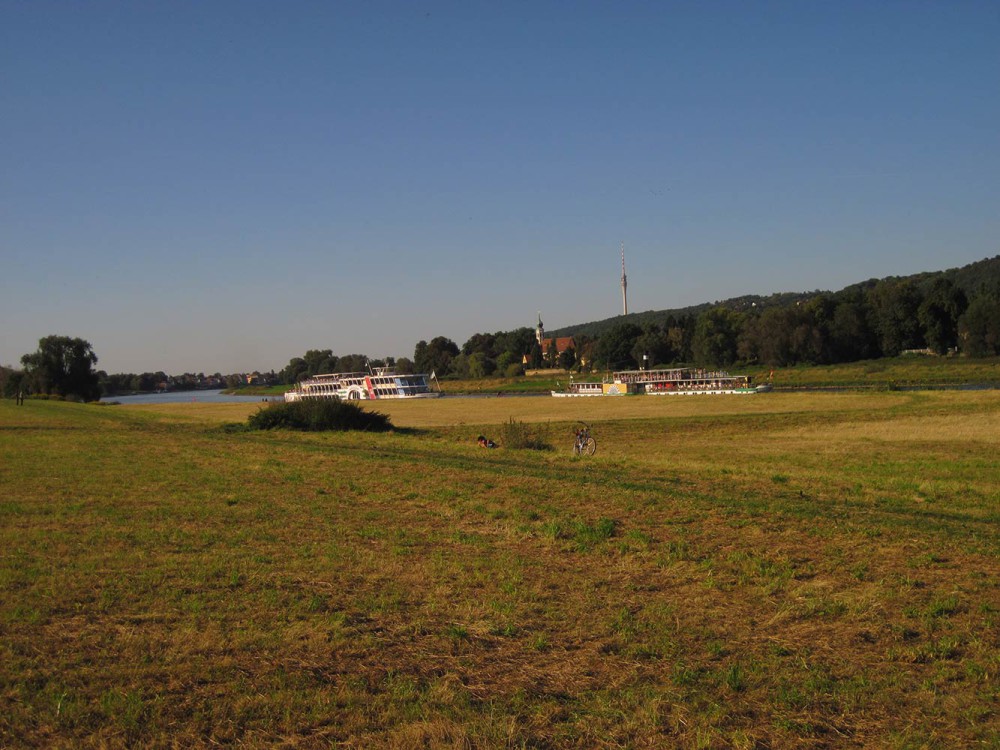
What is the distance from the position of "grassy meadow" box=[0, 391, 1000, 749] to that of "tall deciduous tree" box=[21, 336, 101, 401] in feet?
318

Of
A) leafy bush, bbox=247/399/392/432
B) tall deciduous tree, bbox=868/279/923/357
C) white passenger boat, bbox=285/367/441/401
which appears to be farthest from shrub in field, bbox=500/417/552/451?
tall deciduous tree, bbox=868/279/923/357

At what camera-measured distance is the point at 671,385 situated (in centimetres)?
9769

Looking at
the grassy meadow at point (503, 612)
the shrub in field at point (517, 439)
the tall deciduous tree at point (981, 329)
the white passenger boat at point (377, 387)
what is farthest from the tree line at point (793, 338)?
the grassy meadow at point (503, 612)

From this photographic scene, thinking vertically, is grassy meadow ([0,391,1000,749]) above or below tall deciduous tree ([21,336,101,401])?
below

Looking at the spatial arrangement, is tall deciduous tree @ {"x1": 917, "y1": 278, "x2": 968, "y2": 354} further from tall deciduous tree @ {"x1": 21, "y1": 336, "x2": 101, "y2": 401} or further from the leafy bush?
tall deciduous tree @ {"x1": 21, "y1": 336, "x2": 101, "y2": 401}

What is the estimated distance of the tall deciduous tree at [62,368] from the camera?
4085 inches

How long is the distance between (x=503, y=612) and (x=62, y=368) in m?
113

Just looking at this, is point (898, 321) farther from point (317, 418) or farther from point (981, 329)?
point (317, 418)

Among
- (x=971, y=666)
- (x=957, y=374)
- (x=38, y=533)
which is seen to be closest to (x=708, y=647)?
(x=971, y=666)

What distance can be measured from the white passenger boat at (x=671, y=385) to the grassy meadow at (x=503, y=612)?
241 feet

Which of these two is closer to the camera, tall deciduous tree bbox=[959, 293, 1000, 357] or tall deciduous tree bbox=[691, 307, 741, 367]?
tall deciduous tree bbox=[959, 293, 1000, 357]

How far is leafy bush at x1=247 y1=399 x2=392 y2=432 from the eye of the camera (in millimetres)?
36438

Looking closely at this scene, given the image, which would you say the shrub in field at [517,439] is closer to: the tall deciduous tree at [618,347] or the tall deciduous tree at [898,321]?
the tall deciduous tree at [898,321]

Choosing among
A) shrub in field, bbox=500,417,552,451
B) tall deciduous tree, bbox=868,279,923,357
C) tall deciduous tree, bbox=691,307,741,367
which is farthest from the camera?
tall deciduous tree, bbox=691,307,741,367
